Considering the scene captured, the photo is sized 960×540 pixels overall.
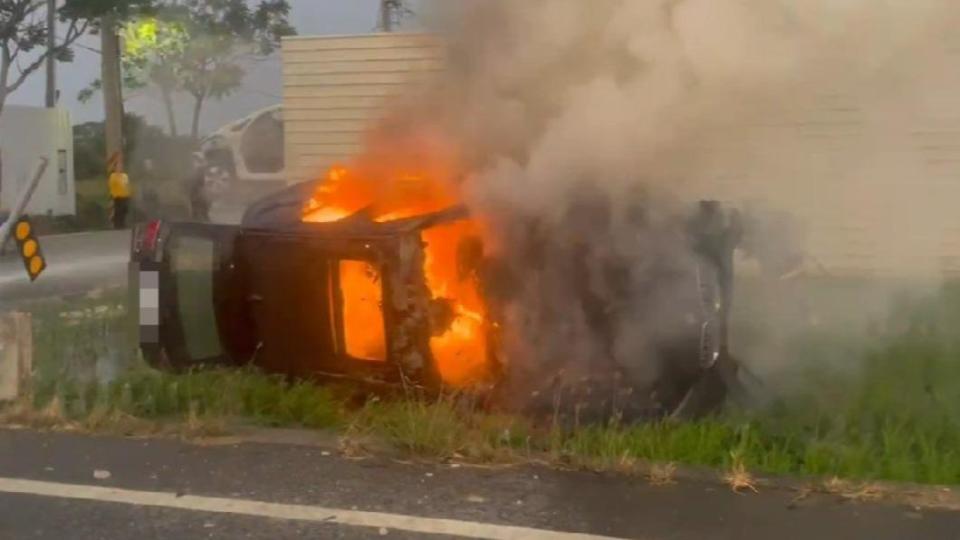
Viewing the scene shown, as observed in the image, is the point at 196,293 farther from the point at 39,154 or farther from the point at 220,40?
the point at 39,154

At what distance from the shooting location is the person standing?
1936 cm

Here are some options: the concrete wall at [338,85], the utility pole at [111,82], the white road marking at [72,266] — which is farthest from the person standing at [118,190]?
the concrete wall at [338,85]

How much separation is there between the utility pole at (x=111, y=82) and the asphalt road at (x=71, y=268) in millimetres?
1724

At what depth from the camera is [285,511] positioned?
5230 mm

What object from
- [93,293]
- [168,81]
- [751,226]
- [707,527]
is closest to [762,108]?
[751,226]

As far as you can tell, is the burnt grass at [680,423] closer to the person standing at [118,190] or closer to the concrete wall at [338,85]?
the concrete wall at [338,85]

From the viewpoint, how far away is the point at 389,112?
24.7 ft

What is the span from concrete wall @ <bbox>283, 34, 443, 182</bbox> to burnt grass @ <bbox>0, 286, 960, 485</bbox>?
1.76 metres

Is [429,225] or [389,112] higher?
[389,112]

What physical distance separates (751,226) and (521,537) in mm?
2722

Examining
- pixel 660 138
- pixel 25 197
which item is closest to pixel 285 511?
pixel 660 138

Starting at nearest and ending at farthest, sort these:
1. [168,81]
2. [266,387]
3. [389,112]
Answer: [266,387], [389,112], [168,81]

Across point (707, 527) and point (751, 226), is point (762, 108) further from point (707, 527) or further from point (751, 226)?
point (707, 527)

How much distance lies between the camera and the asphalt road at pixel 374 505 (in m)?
4.97
